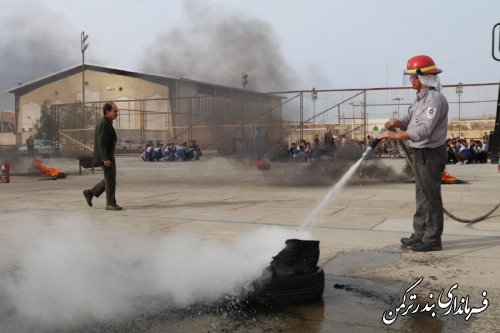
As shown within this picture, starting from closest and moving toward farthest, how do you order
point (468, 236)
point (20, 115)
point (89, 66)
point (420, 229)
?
point (420, 229) < point (468, 236) < point (89, 66) < point (20, 115)

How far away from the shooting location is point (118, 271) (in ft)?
12.4

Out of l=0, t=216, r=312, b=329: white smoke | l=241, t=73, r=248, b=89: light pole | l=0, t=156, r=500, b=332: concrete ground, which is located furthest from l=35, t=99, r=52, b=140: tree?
l=0, t=216, r=312, b=329: white smoke

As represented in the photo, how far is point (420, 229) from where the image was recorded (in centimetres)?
464

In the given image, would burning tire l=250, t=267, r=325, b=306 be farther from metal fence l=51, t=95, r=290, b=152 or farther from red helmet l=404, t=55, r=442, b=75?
metal fence l=51, t=95, r=290, b=152

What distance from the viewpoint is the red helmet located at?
450 centimetres

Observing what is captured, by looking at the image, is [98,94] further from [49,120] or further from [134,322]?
[134,322]

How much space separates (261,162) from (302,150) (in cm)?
371

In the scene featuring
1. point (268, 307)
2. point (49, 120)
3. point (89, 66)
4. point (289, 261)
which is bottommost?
point (268, 307)

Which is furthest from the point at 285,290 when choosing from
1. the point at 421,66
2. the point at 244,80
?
the point at 244,80

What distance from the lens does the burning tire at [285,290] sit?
10.1ft

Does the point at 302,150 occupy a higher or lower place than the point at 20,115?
lower

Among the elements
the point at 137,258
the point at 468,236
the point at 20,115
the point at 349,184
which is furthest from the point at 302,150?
the point at 20,115

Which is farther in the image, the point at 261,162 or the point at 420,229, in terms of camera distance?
the point at 261,162

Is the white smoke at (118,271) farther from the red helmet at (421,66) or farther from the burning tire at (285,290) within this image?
the red helmet at (421,66)
